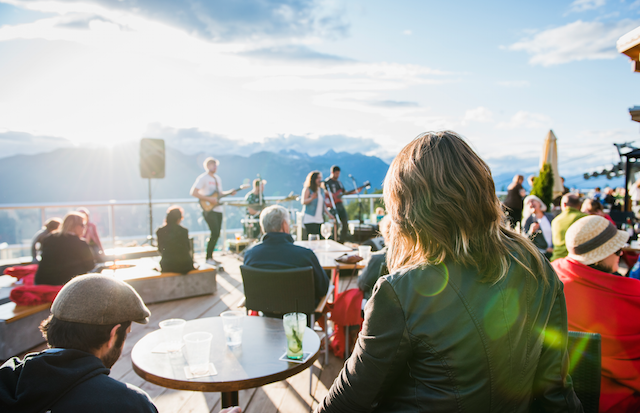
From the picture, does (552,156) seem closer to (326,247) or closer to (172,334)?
(326,247)

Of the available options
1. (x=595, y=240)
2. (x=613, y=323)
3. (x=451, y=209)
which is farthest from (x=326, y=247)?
(x=451, y=209)

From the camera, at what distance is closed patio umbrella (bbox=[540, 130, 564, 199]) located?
8.12m

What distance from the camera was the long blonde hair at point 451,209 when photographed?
0.81 metres

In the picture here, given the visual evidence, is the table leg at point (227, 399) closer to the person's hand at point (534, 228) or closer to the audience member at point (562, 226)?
the audience member at point (562, 226)

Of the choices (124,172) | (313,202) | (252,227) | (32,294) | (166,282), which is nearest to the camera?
(32,294)

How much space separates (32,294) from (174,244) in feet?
4.99

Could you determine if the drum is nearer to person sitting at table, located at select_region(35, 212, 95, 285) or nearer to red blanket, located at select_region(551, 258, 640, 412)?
person sitting at table, located at select_region(35, 212, 95, 285)

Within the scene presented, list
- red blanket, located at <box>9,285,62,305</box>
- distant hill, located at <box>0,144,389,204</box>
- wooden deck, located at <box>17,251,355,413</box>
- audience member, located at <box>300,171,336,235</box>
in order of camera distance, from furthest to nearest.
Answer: distant hill, located at <box>0,144,389,204</box>, audience member, located at <box>300,171,336,235</box>, red blanket, located at <box>9,285,62,305</box>, wooden deck, located at <box>17,251,355,413</box>

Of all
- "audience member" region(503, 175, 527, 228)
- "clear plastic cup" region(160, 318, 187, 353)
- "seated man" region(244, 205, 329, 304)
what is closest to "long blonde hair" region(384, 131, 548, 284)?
"clear plastic cup" region(160, 318, 187, 353)

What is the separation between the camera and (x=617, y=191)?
35.7 feet

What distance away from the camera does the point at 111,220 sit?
22.2 ft

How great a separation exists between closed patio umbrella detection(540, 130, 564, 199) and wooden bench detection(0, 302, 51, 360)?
29.9 feet

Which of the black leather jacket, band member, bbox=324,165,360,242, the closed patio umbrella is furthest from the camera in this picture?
the closed patio umbrella

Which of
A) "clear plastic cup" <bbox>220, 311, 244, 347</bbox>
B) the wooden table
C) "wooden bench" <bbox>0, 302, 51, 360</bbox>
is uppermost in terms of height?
"clear plastic cup" <bbox>220, 311, 244, 347</bbox>
